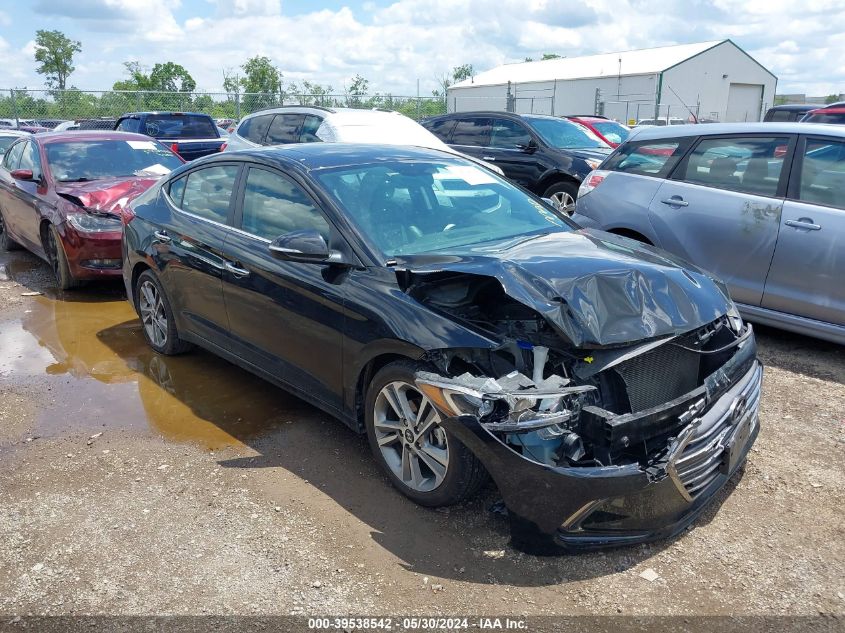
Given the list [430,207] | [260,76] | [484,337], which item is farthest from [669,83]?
[484,337]

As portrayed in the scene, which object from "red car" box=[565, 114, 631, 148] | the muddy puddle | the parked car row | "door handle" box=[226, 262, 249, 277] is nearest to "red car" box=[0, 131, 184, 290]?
the muddy puddle

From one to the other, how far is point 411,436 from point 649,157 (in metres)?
4.19

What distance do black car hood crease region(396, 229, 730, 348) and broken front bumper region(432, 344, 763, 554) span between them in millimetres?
410

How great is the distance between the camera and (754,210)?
5.51 m

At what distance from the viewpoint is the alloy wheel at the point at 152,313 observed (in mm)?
5594

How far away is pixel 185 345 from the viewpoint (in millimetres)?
5543

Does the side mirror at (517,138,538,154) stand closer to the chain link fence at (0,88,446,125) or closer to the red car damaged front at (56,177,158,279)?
the red car damaged front at (56,177,158,279)

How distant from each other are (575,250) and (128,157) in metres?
6.53

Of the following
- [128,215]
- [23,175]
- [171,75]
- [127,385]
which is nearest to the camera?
[127,385]

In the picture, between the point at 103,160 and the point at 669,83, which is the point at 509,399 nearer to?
the point at 103,160

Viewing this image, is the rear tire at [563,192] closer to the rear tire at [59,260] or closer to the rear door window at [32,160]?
the rear tire at [59,260]

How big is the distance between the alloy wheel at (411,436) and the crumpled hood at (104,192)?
5.11m

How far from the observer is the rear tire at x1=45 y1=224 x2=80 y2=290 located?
748 cm

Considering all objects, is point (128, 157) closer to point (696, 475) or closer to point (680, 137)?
point (680, 137)
